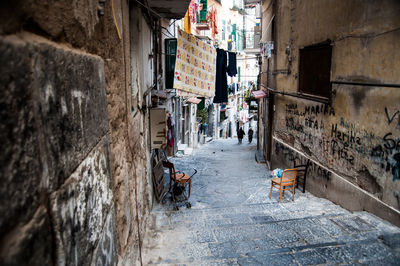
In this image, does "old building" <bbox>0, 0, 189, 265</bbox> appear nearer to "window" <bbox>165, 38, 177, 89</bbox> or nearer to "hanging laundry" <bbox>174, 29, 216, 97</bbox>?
"hanging laundry" <bbox>174, 29, 216, 97</bbox>

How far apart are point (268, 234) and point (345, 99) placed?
3379 millimetres

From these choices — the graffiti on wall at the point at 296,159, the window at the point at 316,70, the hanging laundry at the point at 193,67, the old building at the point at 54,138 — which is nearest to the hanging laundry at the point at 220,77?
the hanging laundry at the point at 193,67

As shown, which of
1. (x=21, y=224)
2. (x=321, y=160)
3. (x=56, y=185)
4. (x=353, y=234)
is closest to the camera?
(x=21, y=224)

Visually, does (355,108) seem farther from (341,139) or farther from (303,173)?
(303,173)

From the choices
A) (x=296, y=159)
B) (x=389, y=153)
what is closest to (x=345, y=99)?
(x=389, y=153)

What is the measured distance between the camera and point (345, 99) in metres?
6.54

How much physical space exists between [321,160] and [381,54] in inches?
125

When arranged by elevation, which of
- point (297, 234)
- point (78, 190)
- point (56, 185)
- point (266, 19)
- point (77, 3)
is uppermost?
point (266, 19)

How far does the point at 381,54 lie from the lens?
5.34 meters

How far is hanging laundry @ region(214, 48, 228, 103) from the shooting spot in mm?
12227

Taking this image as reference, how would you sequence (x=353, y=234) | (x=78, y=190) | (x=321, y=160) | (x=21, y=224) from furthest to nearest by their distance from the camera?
1. (x=321, y=160)
2. (x=353, y=234)
3. (x=78, y=190)
4. (x=21, y=224)

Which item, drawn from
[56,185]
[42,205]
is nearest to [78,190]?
[56,185]

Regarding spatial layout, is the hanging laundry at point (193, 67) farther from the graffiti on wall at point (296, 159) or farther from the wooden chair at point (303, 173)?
the wooden chair at point (303, 173)

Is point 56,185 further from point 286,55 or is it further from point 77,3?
point 286,55
